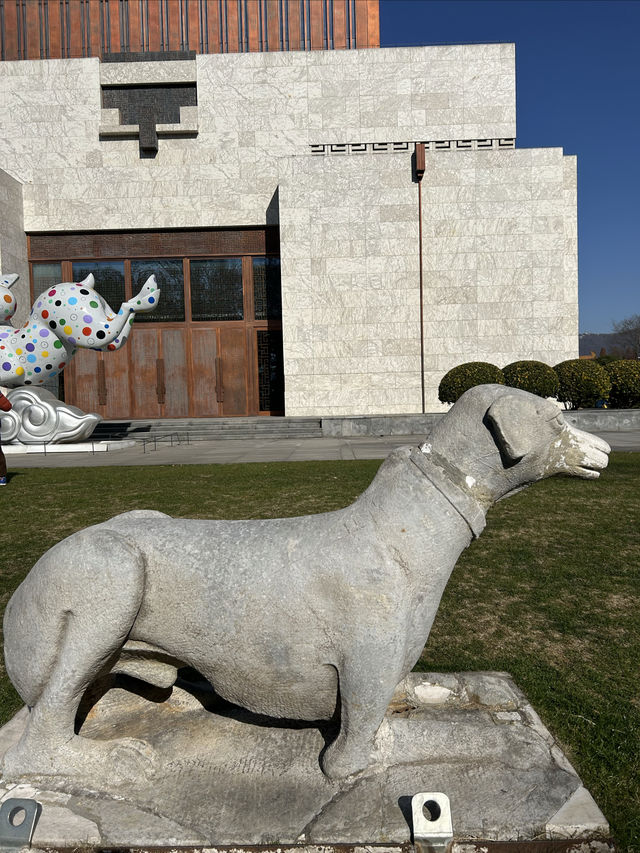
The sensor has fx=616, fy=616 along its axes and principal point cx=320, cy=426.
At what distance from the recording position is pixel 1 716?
2980 millimetres

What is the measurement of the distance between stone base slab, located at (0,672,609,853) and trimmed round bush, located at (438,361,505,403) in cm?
1495

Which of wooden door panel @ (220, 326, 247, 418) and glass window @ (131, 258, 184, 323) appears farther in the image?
wooden door panel @ (220, 326, 247, 418)

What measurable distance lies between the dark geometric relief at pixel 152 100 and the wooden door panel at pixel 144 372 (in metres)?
7.37

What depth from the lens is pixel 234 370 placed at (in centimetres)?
2228

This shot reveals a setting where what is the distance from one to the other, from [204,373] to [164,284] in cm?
343

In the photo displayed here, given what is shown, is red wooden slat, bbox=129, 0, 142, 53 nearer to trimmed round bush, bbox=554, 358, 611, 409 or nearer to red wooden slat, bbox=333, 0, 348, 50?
red wooden slat, bbox=333, 0, 348, 50

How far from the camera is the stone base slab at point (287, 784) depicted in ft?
6.25

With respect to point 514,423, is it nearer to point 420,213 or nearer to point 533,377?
point 533,377

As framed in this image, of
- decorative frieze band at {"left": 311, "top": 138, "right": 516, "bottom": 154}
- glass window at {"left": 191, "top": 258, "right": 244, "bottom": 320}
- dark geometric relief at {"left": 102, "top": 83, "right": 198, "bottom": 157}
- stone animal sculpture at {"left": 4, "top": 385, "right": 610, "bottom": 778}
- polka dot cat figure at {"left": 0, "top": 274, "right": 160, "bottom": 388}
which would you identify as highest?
dark geometric relief at {"left": 102, "top": 83, "right": 198, "bottom": 157}

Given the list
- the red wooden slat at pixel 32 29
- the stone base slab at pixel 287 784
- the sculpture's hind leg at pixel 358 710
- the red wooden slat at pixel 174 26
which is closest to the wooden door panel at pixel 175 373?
the red wooden slat at pixel 174 26

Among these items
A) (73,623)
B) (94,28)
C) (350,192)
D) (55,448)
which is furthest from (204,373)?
(73,623)

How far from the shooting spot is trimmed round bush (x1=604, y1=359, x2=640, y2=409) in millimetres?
17547

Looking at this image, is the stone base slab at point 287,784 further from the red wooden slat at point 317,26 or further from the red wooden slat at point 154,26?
the red wooden slat at point 154,26

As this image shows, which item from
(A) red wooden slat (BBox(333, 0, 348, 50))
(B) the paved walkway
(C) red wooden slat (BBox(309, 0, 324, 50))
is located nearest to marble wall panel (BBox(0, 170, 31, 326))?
(B) the paved walkway
